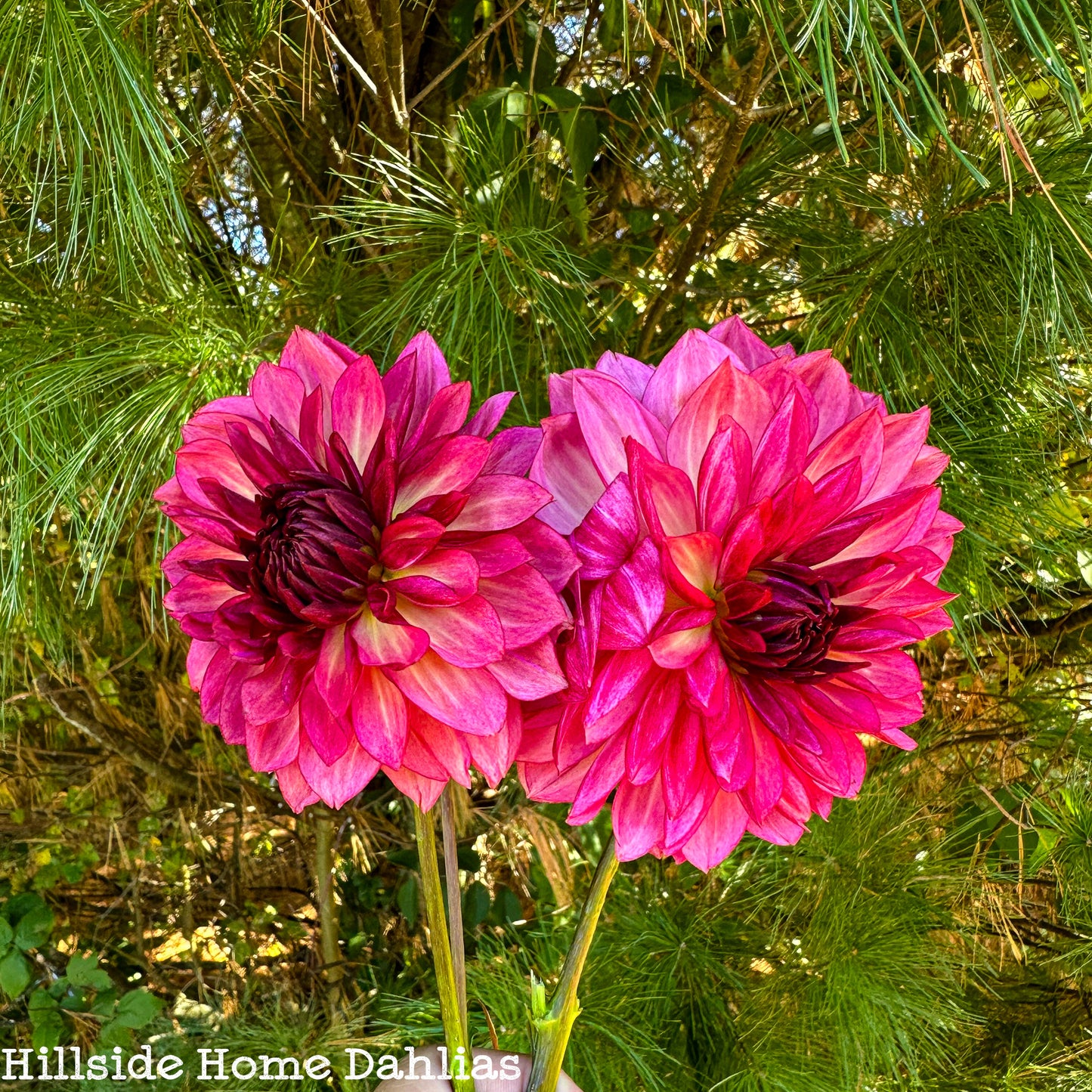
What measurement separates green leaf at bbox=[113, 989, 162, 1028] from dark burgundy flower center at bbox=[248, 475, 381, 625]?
0.64 meters

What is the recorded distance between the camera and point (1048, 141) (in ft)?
1.19

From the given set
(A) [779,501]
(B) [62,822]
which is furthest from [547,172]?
(B) [62,822]

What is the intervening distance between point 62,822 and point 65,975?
111 mm

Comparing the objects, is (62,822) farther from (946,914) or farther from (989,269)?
(989,269)

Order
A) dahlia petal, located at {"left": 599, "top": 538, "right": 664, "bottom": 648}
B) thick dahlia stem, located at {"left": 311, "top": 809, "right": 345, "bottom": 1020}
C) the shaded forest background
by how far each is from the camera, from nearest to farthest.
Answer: dahlia petal, located at {"left": 599, "top": 538, "right": 664, "bottom": 648}
the shaded forest background
thick dahlia stem, located at {"left": 311, "top": 809, "right": 345, "bottom": 1020}

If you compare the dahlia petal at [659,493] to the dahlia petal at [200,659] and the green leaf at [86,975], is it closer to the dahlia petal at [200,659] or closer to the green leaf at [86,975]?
the dahlia petal at [200,659]

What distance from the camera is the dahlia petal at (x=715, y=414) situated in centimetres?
14

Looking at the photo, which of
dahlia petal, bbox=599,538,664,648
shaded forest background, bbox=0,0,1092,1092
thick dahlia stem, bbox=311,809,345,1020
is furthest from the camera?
thick dahlia stem, bbox=311,809,345,1020

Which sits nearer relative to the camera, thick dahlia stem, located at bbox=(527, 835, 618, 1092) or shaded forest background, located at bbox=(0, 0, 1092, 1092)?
thick dahlia stem, located at bbox=(527, 835, 618, 1092)

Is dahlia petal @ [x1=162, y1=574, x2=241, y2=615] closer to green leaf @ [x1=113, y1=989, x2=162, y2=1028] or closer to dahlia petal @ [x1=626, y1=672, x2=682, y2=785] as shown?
dahlia petal @ [x1=626, y1=672, x2=682, y2=785]

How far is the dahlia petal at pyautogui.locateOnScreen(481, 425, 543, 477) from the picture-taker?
153 millimetres

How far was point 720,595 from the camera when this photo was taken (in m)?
0.14

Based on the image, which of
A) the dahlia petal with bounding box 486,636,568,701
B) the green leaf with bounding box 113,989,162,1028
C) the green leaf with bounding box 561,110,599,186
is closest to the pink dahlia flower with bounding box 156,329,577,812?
the dahlia petal with bounding box 486,636,568,701

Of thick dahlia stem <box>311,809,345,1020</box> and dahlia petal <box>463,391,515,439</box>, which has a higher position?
dahlia petal <box>463,391,515,439</box>
